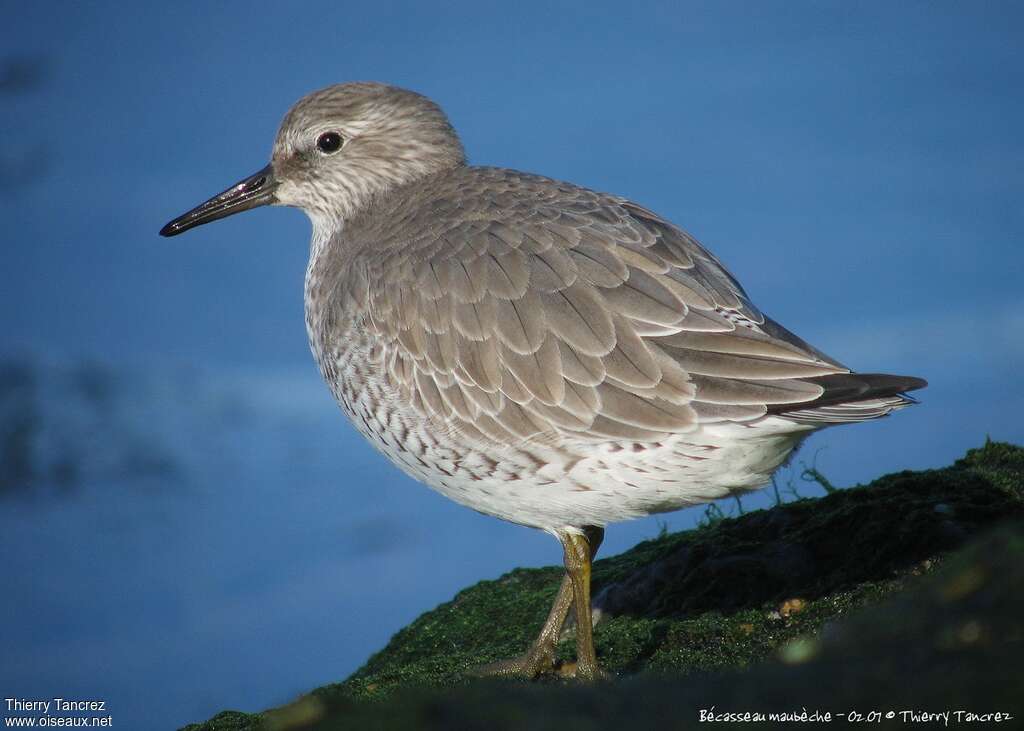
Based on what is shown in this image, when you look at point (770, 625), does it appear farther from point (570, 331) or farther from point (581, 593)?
point (570, 331)

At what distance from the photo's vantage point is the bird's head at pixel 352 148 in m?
6.51

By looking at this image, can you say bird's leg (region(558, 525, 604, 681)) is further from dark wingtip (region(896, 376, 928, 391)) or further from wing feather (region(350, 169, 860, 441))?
dark wingtip (region(896, 376, 928, 391))

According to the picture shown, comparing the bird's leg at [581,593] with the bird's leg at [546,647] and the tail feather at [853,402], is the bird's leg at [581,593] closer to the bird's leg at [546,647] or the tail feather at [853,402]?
the bird's leg at [546,647]

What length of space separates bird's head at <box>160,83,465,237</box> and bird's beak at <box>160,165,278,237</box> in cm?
11

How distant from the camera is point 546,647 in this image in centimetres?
562

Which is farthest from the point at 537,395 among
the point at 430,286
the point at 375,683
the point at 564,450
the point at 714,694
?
the point at 714,694

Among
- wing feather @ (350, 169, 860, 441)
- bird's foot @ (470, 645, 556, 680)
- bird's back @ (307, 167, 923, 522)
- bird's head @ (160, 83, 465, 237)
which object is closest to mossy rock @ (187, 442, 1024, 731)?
bird's foot @ (470, 645, 556, 680)

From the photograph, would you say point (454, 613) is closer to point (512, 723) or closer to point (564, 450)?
point (564, 450)

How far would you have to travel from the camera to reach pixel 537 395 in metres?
4.88

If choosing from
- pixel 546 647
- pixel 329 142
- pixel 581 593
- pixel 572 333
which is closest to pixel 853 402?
pixel 572 333

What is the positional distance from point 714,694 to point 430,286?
3.28 meters

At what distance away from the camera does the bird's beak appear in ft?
22.3

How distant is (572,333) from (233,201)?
3119 mm

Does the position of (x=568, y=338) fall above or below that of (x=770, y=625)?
above
